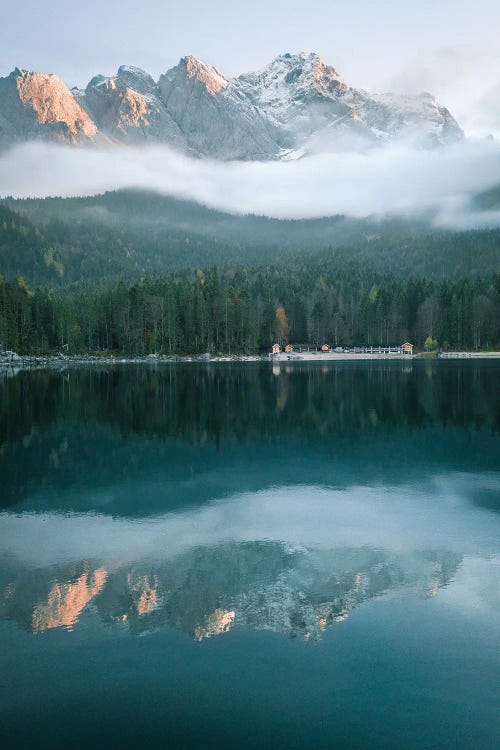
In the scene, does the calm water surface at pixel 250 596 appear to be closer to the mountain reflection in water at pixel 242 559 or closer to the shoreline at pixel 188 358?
the mountain reflection in water at pixel 242 559

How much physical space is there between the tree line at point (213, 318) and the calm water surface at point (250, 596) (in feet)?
399

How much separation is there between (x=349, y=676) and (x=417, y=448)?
24237 millimetres

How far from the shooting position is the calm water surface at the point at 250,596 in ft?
33.9

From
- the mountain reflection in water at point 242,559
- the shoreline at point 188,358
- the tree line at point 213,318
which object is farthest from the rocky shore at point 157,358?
the mountain reflection in water at point 242,559

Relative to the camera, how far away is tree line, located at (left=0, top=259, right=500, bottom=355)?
156 m

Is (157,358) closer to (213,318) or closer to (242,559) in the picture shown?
(213,318)

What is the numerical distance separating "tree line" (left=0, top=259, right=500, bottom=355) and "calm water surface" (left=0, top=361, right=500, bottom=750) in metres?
122

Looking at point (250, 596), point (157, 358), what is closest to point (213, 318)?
point (157, 358)

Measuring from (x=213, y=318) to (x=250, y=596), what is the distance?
151666mm

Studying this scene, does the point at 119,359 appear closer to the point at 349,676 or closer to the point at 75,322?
the point at 75,322

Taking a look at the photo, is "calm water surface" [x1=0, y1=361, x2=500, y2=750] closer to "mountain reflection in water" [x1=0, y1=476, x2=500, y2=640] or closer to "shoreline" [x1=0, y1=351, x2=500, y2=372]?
"mountain reflection in water" [x1=0, y1=476, x2=500, y2=640]

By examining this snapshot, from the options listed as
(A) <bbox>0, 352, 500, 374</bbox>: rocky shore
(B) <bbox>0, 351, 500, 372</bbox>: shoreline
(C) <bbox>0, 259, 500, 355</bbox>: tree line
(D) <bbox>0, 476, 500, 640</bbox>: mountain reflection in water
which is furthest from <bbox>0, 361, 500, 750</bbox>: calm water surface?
(C) <bbox>0, 259, 500, 355</bbox>: tree line

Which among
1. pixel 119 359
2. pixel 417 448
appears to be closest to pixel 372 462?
pixel 417 448

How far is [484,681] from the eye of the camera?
11297 millimetres
